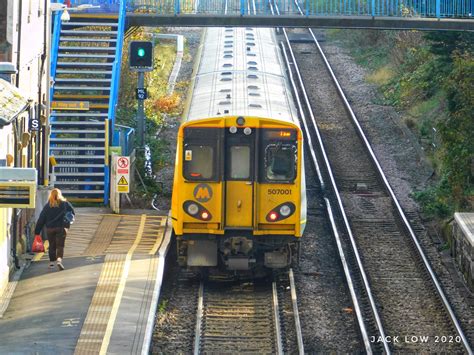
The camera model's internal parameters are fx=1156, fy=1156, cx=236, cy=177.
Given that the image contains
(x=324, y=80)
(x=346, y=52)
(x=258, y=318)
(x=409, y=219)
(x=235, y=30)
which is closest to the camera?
(x=258, y=318)

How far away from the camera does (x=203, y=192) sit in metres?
17.8

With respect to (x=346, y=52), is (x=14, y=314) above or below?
below

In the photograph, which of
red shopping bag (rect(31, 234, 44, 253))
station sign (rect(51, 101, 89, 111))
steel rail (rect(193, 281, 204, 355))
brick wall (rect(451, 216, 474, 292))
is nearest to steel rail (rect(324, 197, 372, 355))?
brick wall (rect(451, 216, 474, 292))

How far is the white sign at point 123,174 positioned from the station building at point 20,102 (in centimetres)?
140

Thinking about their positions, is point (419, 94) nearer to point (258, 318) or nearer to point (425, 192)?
point (425, 192)

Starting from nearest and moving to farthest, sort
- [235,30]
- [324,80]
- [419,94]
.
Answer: [235,30], [419,94], [324,80]

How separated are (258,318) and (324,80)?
18.9 m

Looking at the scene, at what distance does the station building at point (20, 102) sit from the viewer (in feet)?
52.2

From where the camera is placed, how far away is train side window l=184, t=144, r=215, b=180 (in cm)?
1781

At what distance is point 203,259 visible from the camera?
59.1ft

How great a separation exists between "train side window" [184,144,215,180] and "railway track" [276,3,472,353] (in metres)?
2.89

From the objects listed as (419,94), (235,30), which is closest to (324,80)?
(419,94)

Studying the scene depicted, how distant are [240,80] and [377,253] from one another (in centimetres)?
388

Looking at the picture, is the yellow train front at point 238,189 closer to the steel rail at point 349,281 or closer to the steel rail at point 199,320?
the steel rail at point 199,320
